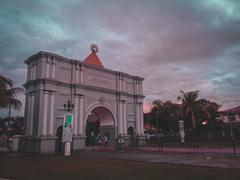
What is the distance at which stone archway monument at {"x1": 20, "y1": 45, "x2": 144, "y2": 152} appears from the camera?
85.3 ft

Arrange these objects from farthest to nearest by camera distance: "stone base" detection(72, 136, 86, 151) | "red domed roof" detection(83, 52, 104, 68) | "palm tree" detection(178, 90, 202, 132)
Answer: "palm tree" detection(178, 90, 202, 132) → "red domed roof" detection(83, 52, 104, 68) → "stone base" detection(72, 136, 86, 151)

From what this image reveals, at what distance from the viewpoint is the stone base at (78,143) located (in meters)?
27.7

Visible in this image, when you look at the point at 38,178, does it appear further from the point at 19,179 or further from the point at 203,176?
the point at 203,176

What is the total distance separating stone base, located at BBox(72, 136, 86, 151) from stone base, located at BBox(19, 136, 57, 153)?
95.7 inches

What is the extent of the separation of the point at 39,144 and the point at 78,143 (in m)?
4.69

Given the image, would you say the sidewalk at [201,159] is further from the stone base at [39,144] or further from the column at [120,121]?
the column at [120,121]

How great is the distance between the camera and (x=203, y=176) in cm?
939

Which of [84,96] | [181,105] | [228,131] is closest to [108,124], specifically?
[84,96]

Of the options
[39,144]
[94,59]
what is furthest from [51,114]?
[94,59]

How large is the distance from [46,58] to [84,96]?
6330 mm

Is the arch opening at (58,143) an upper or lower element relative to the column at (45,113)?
lower

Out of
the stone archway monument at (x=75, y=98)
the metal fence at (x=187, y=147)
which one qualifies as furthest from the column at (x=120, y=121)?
the metal fence at (x=187, y=147)

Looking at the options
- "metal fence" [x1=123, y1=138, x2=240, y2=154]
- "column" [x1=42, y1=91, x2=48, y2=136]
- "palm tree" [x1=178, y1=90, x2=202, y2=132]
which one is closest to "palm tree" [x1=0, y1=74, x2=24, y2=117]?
"column" [x1=42, y1=91, x2=48, y2=136]

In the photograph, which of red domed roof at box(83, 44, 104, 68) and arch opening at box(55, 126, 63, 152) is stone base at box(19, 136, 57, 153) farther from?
red domed roof at box(83, 44, 104, 68)
